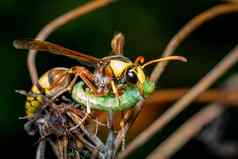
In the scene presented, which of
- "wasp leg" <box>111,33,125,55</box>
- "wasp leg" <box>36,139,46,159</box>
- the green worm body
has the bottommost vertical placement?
"wasp leg" <box>36,139,46,159</box>

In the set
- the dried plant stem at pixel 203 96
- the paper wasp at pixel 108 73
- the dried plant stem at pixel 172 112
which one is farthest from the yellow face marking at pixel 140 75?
the dried plant stem at pixel 203 96

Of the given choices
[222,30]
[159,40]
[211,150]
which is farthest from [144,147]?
[222,30]

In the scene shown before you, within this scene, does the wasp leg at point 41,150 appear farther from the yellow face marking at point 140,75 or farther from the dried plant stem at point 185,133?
the dried plant stem at point 185,133

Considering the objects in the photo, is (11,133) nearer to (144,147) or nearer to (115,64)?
(144,147)

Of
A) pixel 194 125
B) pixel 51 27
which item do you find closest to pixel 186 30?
pixel 51 27

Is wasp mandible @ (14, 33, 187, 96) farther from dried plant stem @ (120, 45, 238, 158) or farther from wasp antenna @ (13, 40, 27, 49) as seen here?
dried plant stem @ (120, 45, 238, 158)

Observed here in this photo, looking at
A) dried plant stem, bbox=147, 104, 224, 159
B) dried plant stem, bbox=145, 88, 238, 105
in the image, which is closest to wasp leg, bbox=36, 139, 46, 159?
dried plant stem, bbox=147, 104, 224, 159

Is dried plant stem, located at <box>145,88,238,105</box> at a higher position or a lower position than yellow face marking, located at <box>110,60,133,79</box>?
higher
